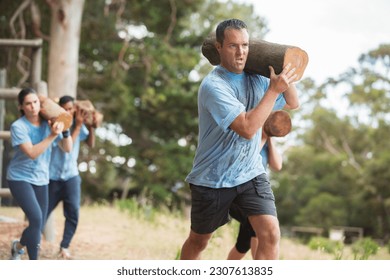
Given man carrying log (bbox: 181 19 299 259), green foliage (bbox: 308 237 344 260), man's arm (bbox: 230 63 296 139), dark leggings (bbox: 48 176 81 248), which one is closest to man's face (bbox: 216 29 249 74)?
man carrying log (bbox: 181 19 299 259)

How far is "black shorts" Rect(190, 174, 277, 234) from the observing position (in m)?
3.68

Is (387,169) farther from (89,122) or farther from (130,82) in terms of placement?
(89,122)

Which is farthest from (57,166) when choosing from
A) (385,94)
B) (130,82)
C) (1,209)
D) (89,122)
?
(385,94)

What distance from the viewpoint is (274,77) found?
3475 millimetres

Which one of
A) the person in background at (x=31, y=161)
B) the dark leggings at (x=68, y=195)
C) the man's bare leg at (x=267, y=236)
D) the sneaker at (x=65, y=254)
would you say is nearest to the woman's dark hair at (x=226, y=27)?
the man's bare leg at (x=267, y=236)

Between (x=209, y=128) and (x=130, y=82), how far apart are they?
14050 millimetres

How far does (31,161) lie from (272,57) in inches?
84.6

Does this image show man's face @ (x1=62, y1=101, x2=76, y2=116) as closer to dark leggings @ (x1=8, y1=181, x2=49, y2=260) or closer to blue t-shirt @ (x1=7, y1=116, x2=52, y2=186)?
blue t-shirt @ (x1=7, y1=116, x2=52, y2=186)

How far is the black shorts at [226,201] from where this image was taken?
368 cm

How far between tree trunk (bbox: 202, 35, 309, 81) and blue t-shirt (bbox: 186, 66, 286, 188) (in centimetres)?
9

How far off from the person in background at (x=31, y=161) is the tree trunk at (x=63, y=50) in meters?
4.25

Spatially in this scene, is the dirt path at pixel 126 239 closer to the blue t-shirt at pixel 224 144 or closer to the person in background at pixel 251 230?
the person in background at pixel 251 230

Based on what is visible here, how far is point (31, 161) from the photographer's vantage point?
5027mm

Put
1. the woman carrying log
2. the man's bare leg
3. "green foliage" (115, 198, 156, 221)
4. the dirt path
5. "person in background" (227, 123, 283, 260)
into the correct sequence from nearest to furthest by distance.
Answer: the man's bare leg < the woman carrying log < "person in background" (227, 123, 283, 260) < the dirt path < "green foliage" (115, 198, 156, 221)
